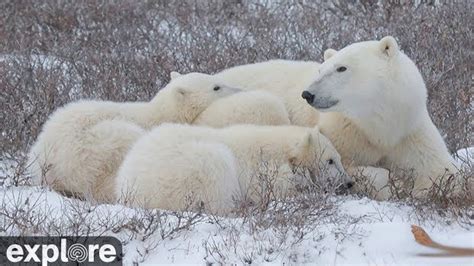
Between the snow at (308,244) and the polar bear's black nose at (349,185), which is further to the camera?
the polar bear's black nose at (349,185)

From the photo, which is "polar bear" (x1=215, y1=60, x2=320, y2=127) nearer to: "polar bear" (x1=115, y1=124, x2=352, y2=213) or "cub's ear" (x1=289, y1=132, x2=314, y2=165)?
"polar bear" (x1=115, y1=124, x2=352, y2=213)

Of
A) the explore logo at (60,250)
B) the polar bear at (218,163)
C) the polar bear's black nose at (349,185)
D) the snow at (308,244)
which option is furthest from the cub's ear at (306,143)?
the explore logo at (60,250)

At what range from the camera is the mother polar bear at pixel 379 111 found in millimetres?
4723

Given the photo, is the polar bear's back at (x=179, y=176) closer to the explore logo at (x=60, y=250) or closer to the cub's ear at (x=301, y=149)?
the cub's ear at (x=301, y=149)

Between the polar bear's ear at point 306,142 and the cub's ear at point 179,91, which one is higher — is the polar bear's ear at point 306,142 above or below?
below

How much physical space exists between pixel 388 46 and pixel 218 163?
120 cm

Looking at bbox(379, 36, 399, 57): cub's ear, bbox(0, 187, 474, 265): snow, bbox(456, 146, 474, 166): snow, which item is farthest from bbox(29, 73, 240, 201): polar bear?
bbox(456, 146, 474, 166): snow

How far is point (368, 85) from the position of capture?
15.5 feet

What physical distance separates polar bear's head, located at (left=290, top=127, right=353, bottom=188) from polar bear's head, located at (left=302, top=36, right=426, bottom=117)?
0.59ft

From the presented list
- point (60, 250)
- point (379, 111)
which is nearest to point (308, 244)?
point (60, 250)

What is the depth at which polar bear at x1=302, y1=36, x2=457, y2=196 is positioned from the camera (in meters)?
4.72

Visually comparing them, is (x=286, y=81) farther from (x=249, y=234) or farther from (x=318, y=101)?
(x=249, y=234)

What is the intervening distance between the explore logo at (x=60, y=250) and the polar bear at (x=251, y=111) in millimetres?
1695

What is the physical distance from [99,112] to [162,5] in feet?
18.2
